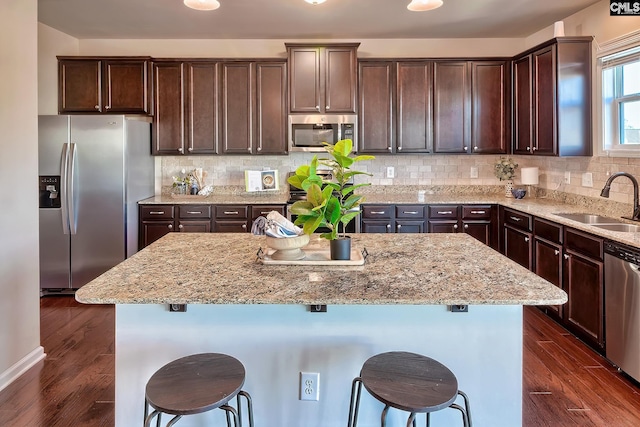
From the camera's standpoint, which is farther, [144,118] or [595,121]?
[144,118]

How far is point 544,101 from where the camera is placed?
13.2 ft

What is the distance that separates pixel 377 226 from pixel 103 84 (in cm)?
327

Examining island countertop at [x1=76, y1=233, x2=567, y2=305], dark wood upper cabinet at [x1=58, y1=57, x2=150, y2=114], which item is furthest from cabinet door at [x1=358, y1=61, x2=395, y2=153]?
island countertop at [x1=76, y1=233, x2=567, y2=305]

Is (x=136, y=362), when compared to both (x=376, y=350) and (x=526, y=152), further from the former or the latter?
(x=526, y=152)

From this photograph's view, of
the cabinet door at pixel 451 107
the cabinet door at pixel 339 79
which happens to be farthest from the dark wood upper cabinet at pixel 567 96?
the cabinet door at pixel 339 79

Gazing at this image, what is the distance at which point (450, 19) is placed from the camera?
4.25 m

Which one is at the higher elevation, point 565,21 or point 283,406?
point 565,21

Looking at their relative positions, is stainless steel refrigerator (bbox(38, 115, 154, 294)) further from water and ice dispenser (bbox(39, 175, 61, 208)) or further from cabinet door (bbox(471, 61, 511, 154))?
cabinet door (bbox(471, 61, 511, 154))

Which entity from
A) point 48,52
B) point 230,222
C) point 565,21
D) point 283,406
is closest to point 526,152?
point 565,21

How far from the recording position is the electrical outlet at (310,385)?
1820mm

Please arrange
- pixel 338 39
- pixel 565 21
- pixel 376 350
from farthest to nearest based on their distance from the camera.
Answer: pixel 338 39
pixel 565 21
pixel 376 350

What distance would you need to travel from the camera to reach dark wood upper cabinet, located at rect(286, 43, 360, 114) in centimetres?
457

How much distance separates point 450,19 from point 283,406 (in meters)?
3.91

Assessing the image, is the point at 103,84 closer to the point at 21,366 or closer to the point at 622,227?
the point at 21,366
